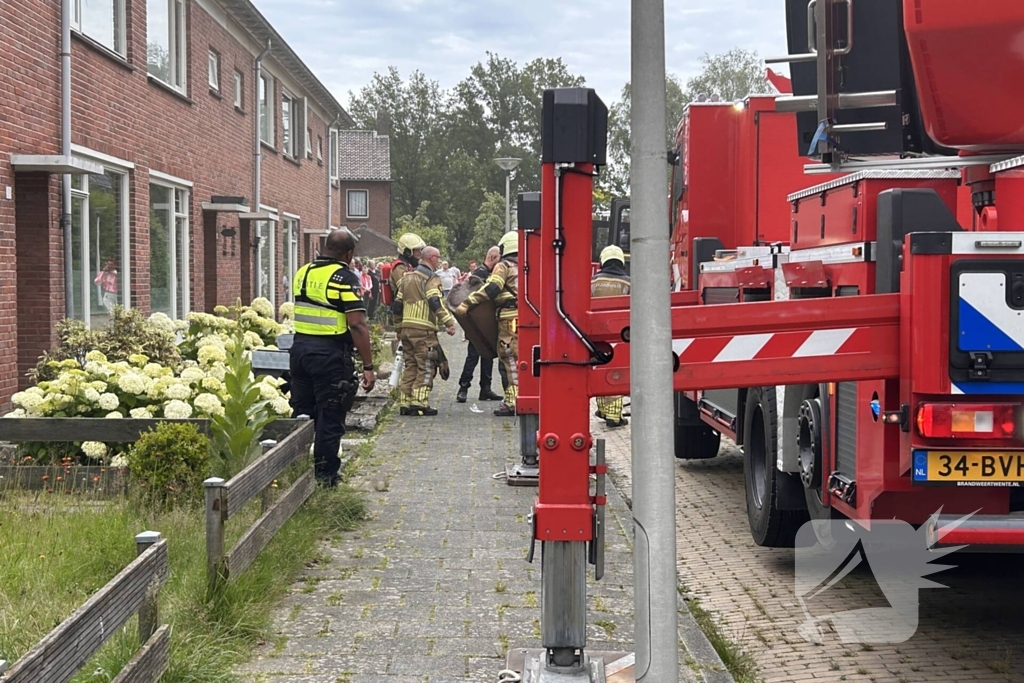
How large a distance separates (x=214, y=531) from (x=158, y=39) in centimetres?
1293

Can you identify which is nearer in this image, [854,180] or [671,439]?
[671,439]

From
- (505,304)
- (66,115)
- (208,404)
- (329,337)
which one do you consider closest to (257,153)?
(66,115)

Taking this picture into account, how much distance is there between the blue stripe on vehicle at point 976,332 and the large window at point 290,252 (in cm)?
2302

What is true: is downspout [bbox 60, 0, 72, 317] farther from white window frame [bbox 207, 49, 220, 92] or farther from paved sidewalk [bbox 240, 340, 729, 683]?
white window frame [bbox 207, 49, 220, 92]

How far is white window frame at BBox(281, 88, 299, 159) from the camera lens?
2647 cm

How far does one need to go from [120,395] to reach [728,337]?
5.62m

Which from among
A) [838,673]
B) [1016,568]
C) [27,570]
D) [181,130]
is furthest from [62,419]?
[181,130]

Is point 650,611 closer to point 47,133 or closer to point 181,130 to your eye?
point 47,133

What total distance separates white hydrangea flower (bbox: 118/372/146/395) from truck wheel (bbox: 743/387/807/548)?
13.4ft

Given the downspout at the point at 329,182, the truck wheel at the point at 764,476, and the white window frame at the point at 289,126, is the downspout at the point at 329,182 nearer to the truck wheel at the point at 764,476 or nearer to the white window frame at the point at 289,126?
the white window frame at the point at 289,126

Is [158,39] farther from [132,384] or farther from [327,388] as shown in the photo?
[327,388]

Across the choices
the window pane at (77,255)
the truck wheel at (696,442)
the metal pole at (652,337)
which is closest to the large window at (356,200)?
the window pane at (77,255)

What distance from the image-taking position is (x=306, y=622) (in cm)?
538

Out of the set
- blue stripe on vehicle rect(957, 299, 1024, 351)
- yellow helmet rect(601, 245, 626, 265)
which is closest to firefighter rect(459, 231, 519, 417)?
yellow helmet rect(601, 245, 626, 265)
